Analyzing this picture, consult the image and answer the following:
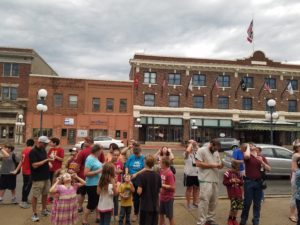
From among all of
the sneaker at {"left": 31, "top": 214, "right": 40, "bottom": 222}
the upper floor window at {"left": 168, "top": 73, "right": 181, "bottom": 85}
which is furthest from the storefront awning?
the sneaker at {"left": 31, "top": 214, "right": 40, "bottom": 222}

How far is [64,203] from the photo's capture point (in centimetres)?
627

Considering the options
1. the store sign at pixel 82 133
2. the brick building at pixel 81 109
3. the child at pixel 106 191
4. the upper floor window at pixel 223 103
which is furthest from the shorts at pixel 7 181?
the upper floor window at pixel 223 103

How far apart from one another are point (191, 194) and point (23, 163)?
16.5 feet

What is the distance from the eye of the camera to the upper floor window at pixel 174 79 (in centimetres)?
4525

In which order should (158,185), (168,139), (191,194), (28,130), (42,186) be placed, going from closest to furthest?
(158,185) < (42,186) < (191,194) < (28,130) < (168,139)

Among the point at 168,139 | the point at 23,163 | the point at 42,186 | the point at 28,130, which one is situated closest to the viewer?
the point at 42,186

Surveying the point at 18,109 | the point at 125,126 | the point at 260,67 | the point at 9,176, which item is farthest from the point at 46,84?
the point at 9,176

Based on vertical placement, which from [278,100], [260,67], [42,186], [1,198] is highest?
[260,67]

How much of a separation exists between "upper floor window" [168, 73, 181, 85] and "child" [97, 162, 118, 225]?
39.3 meters

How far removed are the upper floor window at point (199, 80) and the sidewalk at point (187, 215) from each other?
3631 centimetres

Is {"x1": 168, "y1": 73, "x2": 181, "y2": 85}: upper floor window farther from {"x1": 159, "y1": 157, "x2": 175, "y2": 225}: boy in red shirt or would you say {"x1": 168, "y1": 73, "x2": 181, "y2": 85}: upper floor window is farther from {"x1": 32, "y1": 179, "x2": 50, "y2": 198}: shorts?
{"x1": 159, "y1": 157, "x2": 175, "y2": 225}: boy in red shirt

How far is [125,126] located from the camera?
44062 mm

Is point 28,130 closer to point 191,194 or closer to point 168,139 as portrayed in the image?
point 168,139

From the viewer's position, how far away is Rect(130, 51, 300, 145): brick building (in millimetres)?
44312
